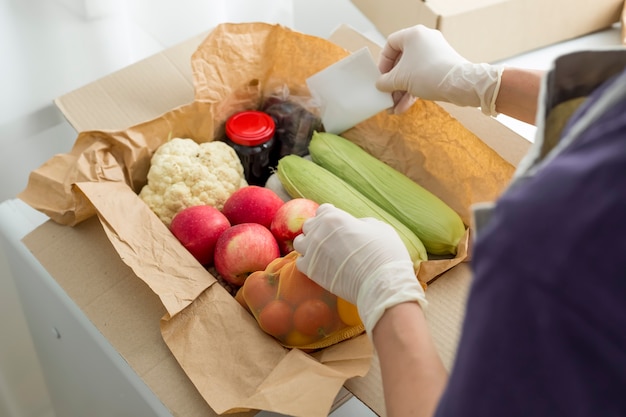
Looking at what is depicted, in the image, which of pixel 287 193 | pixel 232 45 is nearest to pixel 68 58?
pixel 232 45

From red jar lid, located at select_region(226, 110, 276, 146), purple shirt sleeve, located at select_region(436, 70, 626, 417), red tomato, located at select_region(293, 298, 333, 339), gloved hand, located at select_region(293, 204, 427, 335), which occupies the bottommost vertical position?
red tomato, located at select_region(293, 298, 333, 339)

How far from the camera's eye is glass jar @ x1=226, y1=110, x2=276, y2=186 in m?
1.01

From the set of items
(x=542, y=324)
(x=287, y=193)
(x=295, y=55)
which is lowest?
(x=287, y=193)

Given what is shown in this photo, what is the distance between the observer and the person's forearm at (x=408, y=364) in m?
0.55

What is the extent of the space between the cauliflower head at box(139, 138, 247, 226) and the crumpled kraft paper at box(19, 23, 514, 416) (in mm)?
39

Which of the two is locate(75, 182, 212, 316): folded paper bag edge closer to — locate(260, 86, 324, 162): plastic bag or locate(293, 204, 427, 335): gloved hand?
locate(293, 204, 427, 335): gloved hand

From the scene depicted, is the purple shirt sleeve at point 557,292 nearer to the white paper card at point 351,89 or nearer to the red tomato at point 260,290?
the red tomato at point 260,290

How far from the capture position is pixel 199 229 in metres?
0.88

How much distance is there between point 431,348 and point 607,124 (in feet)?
0.94

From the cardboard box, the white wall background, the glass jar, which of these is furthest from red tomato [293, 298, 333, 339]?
the white wall background

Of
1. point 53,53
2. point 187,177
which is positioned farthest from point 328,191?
point 53,53

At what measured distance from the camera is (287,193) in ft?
3.23

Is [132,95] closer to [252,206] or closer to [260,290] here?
[252,206]

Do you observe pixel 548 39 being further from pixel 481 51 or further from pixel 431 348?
pixel 431 348
